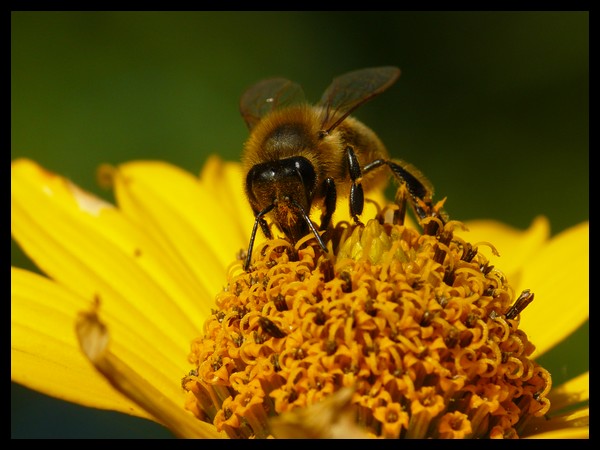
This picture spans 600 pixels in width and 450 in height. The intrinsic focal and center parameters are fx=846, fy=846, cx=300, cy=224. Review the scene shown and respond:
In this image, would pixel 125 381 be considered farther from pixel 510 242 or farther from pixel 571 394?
pixel 510 242

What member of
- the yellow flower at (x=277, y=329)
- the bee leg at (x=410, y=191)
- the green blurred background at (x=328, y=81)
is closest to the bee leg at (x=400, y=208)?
the bee leg at (x=410, y=191)

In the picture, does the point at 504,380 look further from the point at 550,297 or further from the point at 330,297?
the point at 550,297

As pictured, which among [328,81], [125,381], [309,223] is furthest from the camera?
[328,81]

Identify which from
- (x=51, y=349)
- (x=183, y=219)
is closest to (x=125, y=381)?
(x=51, y=349)

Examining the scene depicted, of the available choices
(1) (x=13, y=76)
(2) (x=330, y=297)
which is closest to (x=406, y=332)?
(2) (x=330, y=297)

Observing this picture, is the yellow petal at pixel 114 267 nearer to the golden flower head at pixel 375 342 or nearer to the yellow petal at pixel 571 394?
the golden flower head at pixel 375 342

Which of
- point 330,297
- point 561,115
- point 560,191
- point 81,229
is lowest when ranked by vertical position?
point 330,297

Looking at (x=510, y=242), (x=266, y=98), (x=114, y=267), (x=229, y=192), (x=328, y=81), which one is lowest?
(x=114, y=267)
